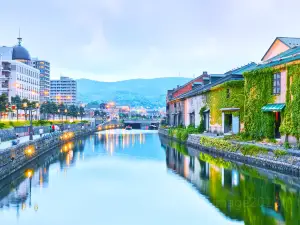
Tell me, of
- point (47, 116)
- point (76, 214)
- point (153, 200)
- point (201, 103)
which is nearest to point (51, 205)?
point (76, 214)

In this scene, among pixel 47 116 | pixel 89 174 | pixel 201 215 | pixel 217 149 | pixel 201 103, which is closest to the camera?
pixel 201 215

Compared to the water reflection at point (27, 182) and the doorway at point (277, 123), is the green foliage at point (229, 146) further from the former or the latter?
the water reflection at point (27, 182)

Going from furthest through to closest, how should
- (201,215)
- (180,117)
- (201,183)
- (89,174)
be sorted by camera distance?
(180,117), (89,174), (201,183), (201,215)

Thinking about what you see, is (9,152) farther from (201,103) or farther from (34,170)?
(201,103)

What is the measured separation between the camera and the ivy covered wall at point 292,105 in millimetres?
37719

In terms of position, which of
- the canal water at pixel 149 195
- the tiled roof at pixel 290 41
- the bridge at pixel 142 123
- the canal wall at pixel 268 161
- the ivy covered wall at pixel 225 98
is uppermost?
the tiled roof at pixel 290 41

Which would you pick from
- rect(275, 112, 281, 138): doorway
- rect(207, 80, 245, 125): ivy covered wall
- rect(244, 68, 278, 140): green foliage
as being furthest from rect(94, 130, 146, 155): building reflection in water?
rect(275, 112, 281, 138): doorway

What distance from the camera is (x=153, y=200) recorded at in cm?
2683

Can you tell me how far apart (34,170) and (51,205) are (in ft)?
48.4

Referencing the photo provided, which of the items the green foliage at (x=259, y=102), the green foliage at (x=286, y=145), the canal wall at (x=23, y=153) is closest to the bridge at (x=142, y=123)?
the canal wall at (x=23, y=153)

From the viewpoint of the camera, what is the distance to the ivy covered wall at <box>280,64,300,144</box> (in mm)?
37719

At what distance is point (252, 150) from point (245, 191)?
11.8 meters

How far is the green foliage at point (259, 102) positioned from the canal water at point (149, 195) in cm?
522

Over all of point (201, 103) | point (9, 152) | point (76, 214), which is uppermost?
point (201, 103)
